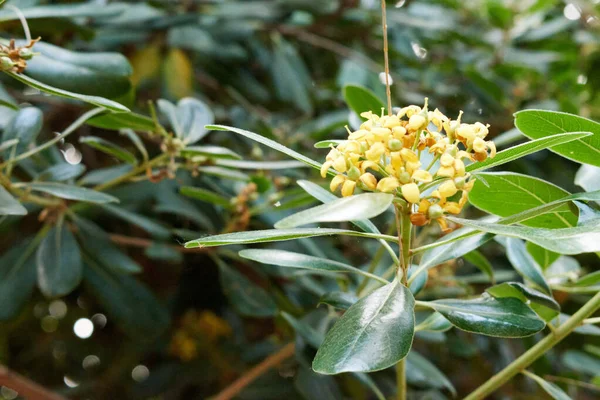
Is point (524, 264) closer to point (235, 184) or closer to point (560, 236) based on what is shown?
point (560, 236)

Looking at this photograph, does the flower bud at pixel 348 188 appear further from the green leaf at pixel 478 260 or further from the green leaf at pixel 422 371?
the green leaf at pixel 422 371

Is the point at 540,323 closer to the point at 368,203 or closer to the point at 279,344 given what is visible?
the point at 368,203

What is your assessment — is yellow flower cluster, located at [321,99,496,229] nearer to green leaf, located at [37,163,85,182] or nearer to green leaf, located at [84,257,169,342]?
green leaf, located at [37,163,85,182]

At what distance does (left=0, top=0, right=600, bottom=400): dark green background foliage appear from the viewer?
850 millimetres

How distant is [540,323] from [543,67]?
163cm

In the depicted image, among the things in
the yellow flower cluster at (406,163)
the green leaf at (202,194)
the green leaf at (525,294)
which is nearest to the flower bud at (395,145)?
the yellow flower cluster at (406,163)

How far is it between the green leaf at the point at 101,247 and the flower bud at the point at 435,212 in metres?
0.78

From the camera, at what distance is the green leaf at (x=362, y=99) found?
868 millimetres

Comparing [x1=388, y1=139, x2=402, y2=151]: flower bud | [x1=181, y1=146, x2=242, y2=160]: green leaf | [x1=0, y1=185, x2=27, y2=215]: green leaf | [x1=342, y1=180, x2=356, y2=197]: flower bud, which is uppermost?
[x1=388, y1=139, x2=402, y2=151]: flower bud

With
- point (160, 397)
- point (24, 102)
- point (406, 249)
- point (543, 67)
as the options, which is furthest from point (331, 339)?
point (543, 67)

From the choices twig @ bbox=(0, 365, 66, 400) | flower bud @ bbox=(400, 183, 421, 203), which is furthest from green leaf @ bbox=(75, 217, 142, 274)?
flower bud @ bbox=(400, 183, 421, 203)

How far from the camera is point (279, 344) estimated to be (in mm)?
1508

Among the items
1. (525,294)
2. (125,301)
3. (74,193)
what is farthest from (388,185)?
(125,301)

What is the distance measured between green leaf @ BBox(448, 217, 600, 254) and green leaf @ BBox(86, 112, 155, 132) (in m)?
0.51
